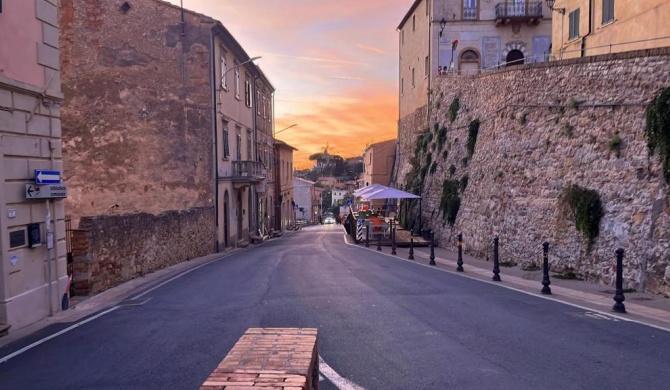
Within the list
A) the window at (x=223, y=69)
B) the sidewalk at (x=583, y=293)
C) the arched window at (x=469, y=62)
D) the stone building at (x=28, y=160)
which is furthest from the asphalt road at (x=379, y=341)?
the arched window at (x=469, y=62)

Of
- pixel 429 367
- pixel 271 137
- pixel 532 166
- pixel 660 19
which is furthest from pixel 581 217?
pixel 271 137

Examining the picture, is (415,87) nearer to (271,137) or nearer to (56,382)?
(271,137)

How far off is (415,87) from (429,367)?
35.6 meters

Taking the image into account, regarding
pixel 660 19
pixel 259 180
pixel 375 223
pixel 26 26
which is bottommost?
pixel 375 223

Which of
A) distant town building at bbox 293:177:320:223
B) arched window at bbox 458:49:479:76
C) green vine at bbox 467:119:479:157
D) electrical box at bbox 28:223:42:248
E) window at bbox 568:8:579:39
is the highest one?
arched window at bbox 458:49:479:76

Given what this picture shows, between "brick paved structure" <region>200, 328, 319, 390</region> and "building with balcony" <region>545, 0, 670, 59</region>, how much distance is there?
14905 millimetres

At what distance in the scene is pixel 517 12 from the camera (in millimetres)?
36188

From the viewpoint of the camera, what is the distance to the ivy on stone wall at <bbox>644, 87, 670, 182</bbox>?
11.8 m

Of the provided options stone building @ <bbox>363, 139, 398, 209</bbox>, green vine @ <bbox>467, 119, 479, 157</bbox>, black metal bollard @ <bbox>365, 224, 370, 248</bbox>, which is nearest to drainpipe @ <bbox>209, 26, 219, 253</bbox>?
black metal bollard @ <bbox>365, 224, 370, 248</bbox>

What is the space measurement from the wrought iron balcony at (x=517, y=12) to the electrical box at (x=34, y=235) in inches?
1335

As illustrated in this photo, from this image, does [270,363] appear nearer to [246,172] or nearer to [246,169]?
[246,172]

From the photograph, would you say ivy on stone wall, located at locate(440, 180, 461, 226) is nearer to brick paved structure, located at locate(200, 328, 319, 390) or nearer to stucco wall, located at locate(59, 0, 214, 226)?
stucco wall, located at locate(59, 0, 214, 226)

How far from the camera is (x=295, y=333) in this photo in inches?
197

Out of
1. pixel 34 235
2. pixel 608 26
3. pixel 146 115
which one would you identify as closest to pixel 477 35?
pixel 608 26
